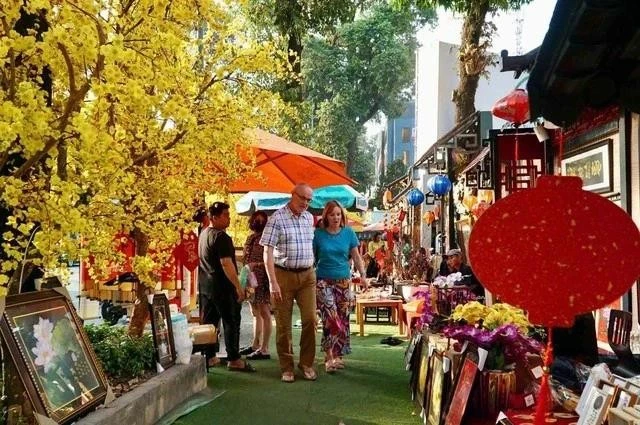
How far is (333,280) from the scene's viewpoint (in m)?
7.78

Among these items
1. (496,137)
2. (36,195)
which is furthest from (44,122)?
(496,137)

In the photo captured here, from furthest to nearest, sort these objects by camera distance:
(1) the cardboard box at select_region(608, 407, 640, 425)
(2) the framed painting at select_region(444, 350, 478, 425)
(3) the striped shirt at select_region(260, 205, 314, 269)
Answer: (3) the striped shirt at select_region(260, 205, 314, 269) < (2) the framed painting at select_region(444, 350, 478, 425) < (1) the cardboard box at select_region(608, 407, 640, 425)

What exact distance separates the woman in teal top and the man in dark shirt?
890 millimetres

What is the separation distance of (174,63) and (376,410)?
10.8ft

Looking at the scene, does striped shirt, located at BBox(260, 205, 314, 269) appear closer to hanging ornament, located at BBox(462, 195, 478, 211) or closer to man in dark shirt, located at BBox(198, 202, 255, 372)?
man in dark shirt, located at BBox(198, 202, 255, 372)

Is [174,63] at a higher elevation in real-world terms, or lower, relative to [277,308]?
higher

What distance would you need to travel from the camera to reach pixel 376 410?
19.7 ft

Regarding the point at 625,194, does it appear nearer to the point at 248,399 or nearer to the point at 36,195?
the point at 248,399

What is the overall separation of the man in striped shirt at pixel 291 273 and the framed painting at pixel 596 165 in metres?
2.77

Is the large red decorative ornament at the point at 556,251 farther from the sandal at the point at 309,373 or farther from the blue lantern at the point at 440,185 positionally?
the blue lantern at the point at 440,185

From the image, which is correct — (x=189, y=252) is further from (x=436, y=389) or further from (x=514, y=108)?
(x=436, y=389)

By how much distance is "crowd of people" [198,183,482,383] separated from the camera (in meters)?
7.29

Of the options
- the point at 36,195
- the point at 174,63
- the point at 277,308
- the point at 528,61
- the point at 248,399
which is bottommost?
the point at 248,399

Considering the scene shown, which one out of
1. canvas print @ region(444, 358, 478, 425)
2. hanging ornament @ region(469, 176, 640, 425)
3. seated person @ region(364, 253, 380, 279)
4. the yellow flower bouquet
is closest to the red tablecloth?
canvas print @ region(444, 358, 478, 425)
